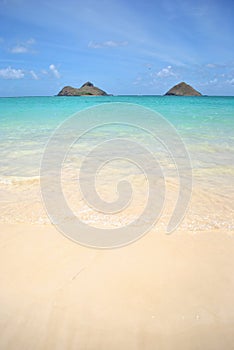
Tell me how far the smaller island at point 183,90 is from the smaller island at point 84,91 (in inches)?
1149

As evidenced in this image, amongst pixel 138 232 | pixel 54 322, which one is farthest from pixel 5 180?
pixel 54 322

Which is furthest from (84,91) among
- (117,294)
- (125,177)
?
(117,294)

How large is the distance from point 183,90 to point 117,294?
107721mm

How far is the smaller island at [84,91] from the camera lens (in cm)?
9562

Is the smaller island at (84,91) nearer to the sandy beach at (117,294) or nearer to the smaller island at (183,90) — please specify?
the smaller island at (183,90)

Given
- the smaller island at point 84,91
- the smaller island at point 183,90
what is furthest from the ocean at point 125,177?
the smaller island at point 183,90

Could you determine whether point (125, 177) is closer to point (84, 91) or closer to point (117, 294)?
point (117, 294)

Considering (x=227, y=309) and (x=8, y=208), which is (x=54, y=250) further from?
(x=227, y=309)

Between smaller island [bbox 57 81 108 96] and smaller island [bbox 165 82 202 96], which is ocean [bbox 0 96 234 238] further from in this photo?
smaller island [bbox 165 82 202 96]

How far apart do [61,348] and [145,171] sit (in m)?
3.74

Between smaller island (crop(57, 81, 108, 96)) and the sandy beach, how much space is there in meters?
98.1

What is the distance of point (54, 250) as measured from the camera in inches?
96.8

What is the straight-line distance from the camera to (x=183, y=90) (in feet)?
329

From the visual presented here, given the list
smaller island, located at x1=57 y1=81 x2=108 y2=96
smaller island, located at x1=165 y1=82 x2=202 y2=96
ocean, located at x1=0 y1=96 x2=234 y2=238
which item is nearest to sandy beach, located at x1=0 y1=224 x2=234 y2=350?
ocean, located at x1=0 y1=96 x2=234 y2=238
